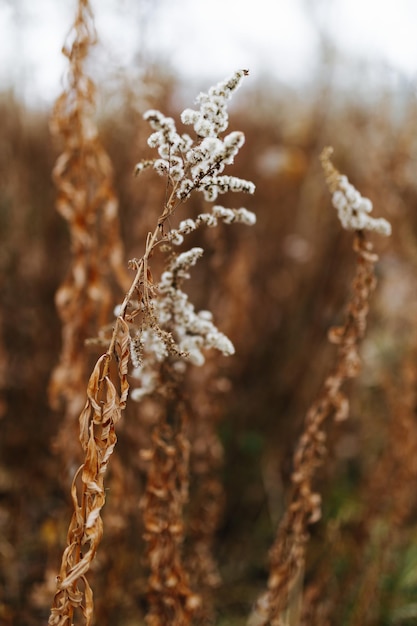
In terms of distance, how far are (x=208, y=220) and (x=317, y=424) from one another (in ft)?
1.44

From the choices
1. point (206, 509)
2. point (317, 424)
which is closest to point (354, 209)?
point (317, 424)

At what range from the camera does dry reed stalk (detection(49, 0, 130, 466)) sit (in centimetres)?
104

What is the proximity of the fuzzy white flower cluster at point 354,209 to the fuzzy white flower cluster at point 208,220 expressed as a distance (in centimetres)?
17

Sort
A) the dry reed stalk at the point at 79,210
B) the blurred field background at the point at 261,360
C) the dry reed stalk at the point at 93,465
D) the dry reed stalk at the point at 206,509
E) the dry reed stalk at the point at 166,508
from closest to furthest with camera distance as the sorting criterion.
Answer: the dry reed stalk at the point at 93,465 → the dry reed stalk at the point at 166,508 → the dry reed stalk at the point at 79,210 → the dry reed stalk at the point at 206,509 → the blurred field background at the point at 261,360

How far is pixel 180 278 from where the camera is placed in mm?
797

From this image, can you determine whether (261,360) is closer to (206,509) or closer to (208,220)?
(206,509)

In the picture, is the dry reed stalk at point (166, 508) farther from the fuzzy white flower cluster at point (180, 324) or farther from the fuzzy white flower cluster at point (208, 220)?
the fuzzy white flower cluster at point (208, 220)

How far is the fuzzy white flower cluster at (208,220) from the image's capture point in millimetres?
683

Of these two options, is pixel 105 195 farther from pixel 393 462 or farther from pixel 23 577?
pixel 23 577

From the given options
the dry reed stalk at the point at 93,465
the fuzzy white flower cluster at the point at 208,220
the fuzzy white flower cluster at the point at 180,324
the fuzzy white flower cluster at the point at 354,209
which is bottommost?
the dry reed stalk at the point at 93,465

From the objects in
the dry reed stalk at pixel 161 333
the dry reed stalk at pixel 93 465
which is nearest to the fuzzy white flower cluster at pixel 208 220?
the dry reed stalk at pixel 161 333

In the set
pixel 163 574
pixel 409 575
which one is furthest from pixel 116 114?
pixel 409 575

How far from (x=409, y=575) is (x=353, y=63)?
189 cm

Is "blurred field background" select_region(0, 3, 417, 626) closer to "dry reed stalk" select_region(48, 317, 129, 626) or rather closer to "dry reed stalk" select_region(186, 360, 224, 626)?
"dry reed stalk" select_region(186, 360, 224, 626)
